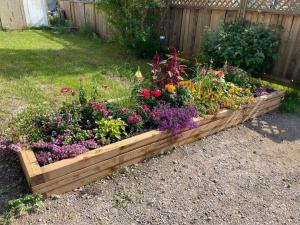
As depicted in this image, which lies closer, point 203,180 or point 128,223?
point 128,223

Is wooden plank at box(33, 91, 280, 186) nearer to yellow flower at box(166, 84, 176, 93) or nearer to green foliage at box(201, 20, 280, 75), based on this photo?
yellow flower at box(166, 84, 176, 93)

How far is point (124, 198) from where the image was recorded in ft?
7.57

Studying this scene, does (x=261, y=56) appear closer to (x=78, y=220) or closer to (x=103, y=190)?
(x=103, y=190)

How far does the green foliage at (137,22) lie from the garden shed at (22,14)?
559 centimetres

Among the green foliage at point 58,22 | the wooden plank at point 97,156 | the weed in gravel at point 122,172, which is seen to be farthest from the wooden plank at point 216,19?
the green foliage at point 58,22

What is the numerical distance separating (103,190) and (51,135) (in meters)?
0.79

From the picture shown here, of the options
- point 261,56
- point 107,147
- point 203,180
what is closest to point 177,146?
point 203,180

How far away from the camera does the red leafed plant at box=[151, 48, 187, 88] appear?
315 centimetres

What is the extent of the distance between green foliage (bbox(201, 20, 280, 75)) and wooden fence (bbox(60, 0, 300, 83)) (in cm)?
20

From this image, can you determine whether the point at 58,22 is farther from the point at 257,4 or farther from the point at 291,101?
the point at 291,101

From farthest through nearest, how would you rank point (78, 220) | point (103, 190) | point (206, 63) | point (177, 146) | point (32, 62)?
point (32, 62), point (206, 63), point (177, 146), point (103, 190), point (78, 220)

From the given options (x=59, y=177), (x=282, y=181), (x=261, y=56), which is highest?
(x=261, y=56)

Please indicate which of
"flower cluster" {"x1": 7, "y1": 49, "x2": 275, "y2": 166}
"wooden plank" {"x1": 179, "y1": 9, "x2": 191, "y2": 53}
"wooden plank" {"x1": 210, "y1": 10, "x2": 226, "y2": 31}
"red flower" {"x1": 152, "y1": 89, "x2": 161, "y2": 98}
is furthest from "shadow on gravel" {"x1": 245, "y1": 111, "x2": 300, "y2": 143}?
"wooden plank" {"x1": 179, "y1": 9, "x2": 191, "y2": 53}

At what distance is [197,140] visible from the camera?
3.23 meters
